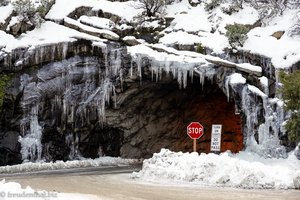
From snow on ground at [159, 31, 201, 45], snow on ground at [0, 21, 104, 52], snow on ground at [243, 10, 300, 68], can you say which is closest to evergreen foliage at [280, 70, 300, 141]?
snow on ground at [243, 10, 300, 68]

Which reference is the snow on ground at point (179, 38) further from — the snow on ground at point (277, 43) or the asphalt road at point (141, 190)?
the asphalt road at point (141, 190)

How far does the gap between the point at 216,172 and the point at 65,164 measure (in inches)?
461

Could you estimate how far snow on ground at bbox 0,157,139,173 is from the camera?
23.7 meters

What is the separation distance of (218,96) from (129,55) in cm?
789

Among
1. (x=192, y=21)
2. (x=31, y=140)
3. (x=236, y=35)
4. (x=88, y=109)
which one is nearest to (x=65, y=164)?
(x=31, y=140)

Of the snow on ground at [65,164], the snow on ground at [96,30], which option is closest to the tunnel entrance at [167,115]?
the snow on ground at [65,164]

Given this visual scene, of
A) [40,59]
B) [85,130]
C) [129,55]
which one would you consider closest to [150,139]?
[85,130]

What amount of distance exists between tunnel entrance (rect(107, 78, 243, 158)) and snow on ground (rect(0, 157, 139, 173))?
1958 mm

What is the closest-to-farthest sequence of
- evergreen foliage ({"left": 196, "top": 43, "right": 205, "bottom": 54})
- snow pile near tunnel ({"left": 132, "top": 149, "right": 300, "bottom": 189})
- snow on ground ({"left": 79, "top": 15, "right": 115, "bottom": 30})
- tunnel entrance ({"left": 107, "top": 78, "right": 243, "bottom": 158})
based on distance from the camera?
snow pile near tunnel ({"left": 132, "top": 149, "right": 300, "bottom": 189}), evergreen foliage ({"left": 196, "top": 43, "right": 205, "bottom": 54}), snow on ground ({"left": 79, "top": 15, "right": 115, "bottom": 30}), tunnel entrance ({"left": 107, "top": 78, "right": 243, "bottom": 158})

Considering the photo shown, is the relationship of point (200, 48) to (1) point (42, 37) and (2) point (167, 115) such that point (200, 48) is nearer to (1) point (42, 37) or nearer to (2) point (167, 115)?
(2) point (167, 115)

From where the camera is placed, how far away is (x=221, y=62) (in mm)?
23938

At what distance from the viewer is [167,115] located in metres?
29.9

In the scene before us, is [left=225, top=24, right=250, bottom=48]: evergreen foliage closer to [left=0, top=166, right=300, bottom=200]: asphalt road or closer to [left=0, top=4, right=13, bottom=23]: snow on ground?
[left=0, top=166, right=300, bottom=200]: asphalt road

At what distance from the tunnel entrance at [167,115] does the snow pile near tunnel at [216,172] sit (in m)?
9.90
